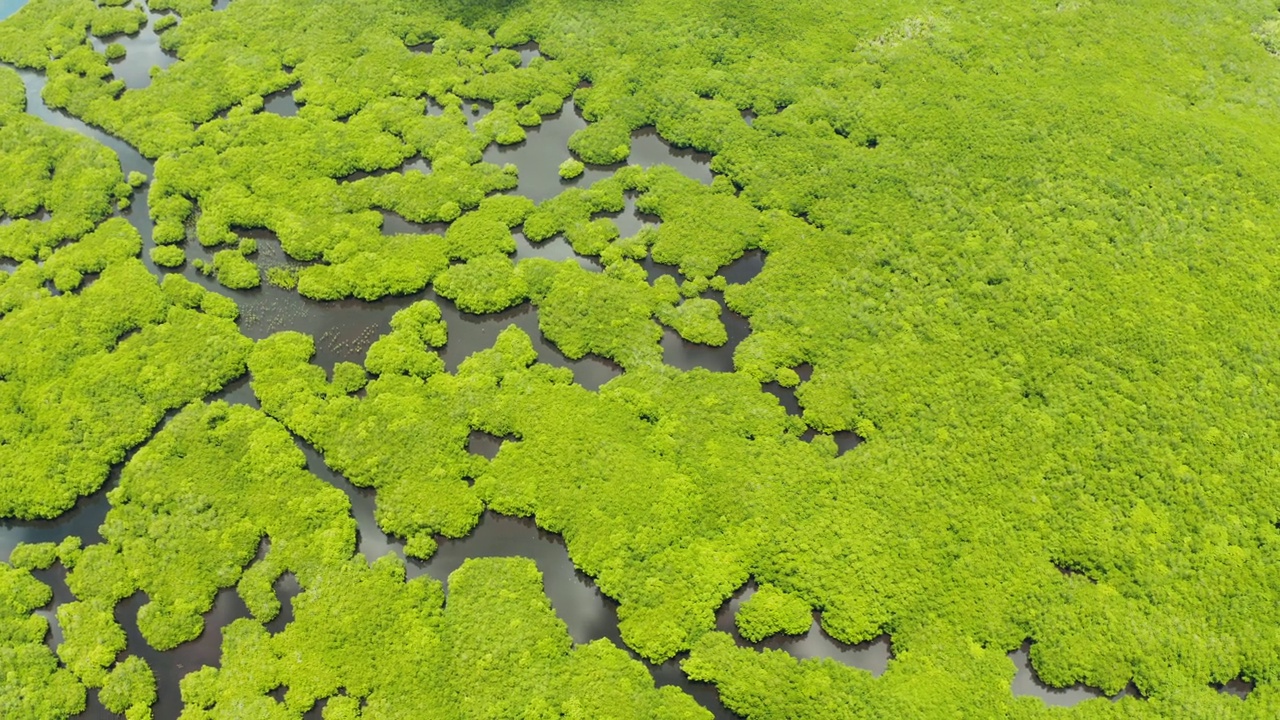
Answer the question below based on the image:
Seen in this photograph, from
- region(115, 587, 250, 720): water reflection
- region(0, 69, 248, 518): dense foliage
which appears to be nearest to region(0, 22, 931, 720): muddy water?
region(115, 587, 250, 720): water reflection

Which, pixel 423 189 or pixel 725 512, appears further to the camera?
pixel 423 189

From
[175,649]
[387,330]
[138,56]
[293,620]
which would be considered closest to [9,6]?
[138,56]

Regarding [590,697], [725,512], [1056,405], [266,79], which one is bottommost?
[590,697]

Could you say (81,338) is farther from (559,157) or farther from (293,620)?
(559,157)

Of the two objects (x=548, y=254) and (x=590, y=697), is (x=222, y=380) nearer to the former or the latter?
(x=548, y=254)

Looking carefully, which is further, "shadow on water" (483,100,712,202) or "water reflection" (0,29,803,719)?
"shadow on water" (483,100,712,202)

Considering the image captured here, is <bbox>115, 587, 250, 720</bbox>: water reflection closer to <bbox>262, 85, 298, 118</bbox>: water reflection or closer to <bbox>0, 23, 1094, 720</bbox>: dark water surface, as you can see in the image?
<bbox>0, 23, 1094, 720</bbox>: dark water surface

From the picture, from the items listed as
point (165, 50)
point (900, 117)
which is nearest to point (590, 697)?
point (900, 117)
